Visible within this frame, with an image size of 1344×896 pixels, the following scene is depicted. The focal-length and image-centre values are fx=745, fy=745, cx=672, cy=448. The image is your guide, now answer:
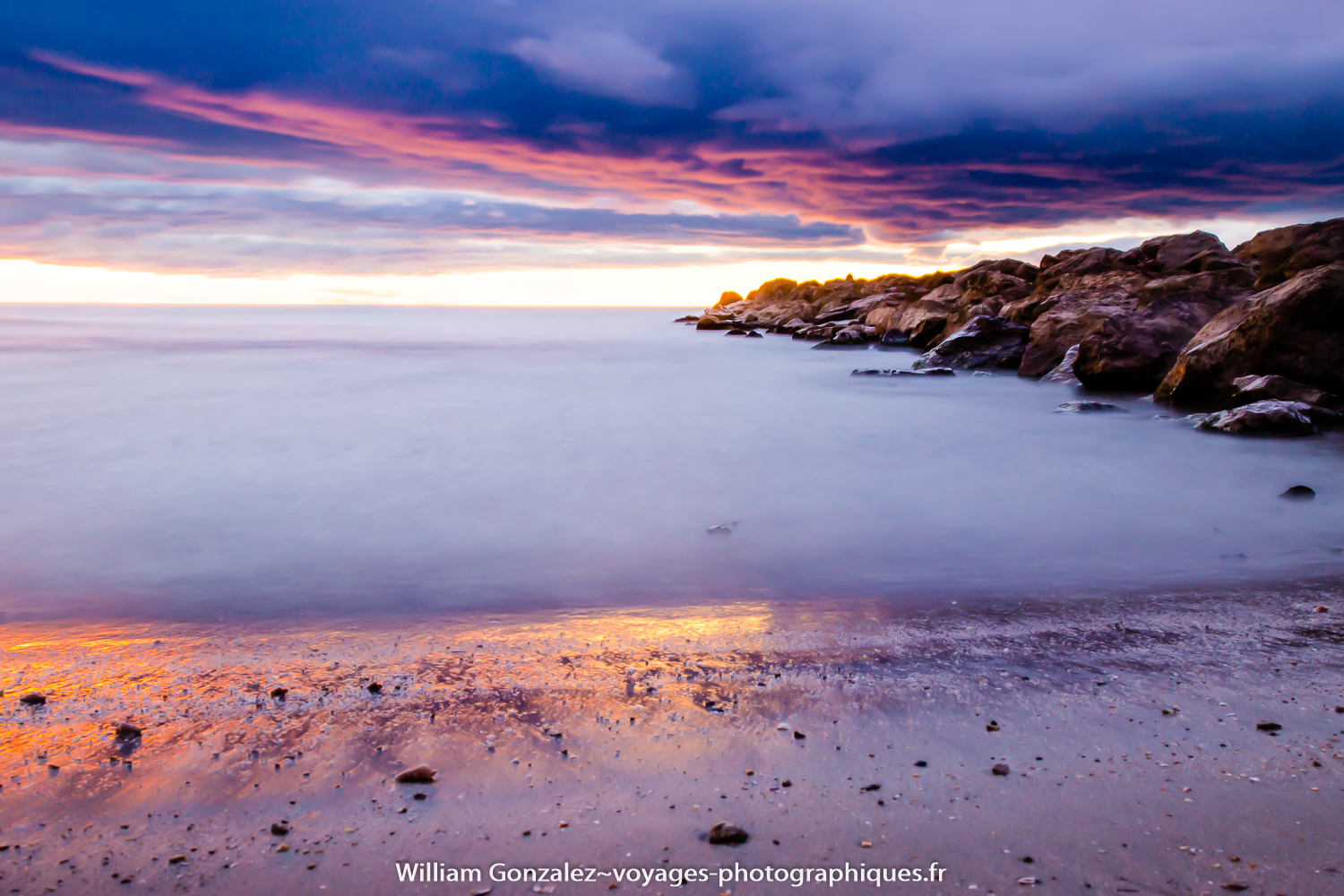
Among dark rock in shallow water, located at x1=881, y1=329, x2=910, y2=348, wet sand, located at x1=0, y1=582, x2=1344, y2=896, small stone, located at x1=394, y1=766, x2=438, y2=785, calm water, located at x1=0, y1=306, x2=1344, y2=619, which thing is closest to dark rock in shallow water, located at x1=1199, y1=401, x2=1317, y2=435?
calm water, located at x1=0, y1=306, x2=1344, y2=619

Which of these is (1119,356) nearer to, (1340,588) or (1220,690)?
(1340,588)

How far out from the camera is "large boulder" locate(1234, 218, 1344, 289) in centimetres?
1656

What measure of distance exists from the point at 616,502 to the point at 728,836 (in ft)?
16.6

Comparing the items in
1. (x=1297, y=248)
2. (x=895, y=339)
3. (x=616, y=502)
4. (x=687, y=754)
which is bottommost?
(x=616, y=502)

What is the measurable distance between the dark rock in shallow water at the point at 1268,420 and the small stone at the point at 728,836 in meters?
10.3

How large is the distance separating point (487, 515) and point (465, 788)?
4.31 m

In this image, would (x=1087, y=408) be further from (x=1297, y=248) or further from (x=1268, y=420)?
(x=1297, y=248)

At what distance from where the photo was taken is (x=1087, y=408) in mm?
12289

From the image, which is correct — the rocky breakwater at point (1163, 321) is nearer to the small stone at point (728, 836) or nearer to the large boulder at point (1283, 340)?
the large boulder at point (1283, 340)

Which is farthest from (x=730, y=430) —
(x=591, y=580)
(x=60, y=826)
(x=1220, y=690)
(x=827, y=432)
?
(x=60, y=826)

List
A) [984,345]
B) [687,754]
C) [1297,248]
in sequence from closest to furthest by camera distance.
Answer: [687,754]
[1297,248]
[984,345]

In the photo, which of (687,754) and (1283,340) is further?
(1283,340)

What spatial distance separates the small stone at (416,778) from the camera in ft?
8.36

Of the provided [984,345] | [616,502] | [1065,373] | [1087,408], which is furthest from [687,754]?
[984,345]
